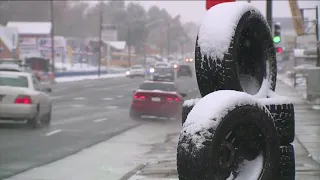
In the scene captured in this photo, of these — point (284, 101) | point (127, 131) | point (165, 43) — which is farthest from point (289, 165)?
point (165, 43)

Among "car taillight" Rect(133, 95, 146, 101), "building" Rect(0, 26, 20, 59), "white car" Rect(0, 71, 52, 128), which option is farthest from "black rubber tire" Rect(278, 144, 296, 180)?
"building" Rect(0, 26, 20, 59)

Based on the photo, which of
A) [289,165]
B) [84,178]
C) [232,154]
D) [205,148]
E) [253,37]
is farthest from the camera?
[84,178]

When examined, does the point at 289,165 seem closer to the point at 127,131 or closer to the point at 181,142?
the point at 181,142

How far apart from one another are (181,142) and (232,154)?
0.58 metres

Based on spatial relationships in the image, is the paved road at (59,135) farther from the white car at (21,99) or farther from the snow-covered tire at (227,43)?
the snow-covered tire at (227,43)

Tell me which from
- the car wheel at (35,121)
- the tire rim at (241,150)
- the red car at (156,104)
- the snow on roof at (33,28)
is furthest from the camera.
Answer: the snow on roof at (33,28)

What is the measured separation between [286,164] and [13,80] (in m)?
12.1

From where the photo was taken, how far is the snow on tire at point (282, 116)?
634 cm

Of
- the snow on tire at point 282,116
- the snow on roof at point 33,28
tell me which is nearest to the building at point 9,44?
the snow on roof at point 33,28

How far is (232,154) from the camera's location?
18.7ft

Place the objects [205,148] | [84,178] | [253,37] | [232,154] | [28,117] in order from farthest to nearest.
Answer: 1. [28,117]
2. [84,178]
3. [253,37]
4. [232,154]
5. [205,148]

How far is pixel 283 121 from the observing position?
638 centimetres

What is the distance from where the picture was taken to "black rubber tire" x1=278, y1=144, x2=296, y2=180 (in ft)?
20.4

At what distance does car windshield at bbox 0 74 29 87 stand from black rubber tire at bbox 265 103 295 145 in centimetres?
1165
